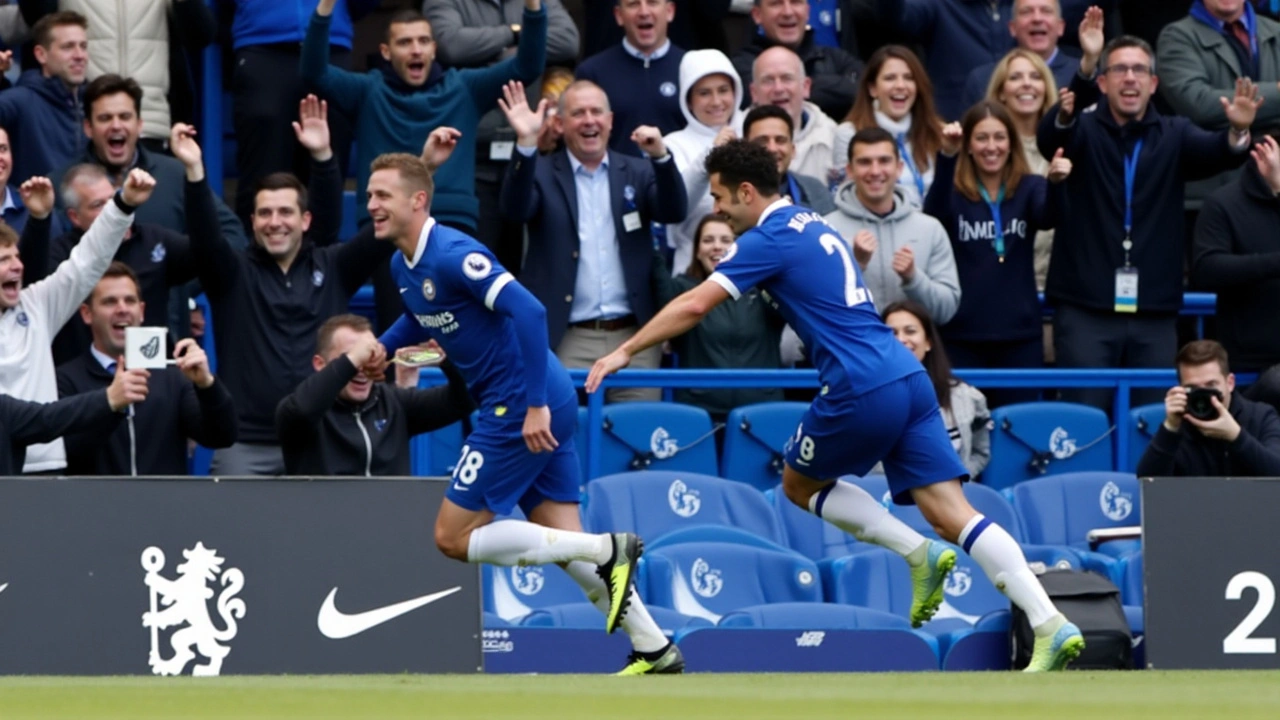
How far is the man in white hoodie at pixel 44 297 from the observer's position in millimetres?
9305

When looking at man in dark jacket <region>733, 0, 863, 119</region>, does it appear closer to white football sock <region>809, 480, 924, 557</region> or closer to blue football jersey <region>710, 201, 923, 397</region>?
blue football jersey <region>710, 201, 923, 397</region>

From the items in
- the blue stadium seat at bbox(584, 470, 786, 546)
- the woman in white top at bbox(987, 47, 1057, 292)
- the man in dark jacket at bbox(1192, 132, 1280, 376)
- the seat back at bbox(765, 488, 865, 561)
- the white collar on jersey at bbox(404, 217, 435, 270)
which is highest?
the woman in white top at bbox(987, 47, 1057, 292)

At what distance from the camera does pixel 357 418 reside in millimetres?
9531

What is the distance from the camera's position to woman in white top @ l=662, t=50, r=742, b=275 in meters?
11.2

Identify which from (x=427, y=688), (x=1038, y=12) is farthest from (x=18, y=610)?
(x=1038, y=12)

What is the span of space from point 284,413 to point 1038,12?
16.8ft

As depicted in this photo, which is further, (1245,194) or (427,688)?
(1245,194)

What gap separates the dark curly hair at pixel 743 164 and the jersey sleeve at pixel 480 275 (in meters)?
0.87

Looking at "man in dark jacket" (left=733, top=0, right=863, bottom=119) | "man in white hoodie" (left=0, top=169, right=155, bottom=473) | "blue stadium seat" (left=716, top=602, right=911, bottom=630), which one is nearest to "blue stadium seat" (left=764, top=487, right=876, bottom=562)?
"blue stadium seat" (left=716, top=602, right=911, bottom=630)

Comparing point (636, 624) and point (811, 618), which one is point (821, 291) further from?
point (811, 618)

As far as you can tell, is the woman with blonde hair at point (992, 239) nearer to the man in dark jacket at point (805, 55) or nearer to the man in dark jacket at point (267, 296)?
the man in dark jacket at point (805, 55)

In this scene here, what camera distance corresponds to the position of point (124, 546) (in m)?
8.66

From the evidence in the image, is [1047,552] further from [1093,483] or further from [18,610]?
[18,610]

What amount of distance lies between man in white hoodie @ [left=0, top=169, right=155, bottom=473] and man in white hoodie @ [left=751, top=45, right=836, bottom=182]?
11.6 ft
